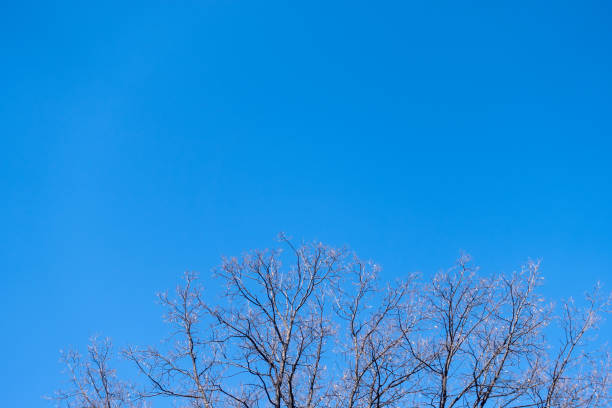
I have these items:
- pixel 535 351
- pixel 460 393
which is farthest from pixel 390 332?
pixel 535 351

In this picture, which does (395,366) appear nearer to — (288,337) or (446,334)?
(446,334)

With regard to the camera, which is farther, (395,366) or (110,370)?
(110,370)

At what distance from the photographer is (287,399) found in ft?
34.0

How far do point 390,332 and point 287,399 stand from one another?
236 centimetres

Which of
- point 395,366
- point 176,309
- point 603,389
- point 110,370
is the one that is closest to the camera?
point 603,389

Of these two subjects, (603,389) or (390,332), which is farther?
(390,332)

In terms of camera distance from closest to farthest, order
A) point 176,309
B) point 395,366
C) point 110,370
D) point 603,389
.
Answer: point 603,389 < point 395,366 < point 176,309 < point 110,370

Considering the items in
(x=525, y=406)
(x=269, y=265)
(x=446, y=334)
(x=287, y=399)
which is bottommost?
(x=525, y=406)

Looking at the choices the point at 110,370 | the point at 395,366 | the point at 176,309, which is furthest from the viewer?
the point at 110,370

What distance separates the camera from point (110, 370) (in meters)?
13.0

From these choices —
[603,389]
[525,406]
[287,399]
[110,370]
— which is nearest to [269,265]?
[287,399]

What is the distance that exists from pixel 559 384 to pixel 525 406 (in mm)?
721

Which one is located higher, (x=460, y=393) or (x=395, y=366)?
(x=395, y=366)

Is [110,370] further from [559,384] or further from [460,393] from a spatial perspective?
[559,384]
